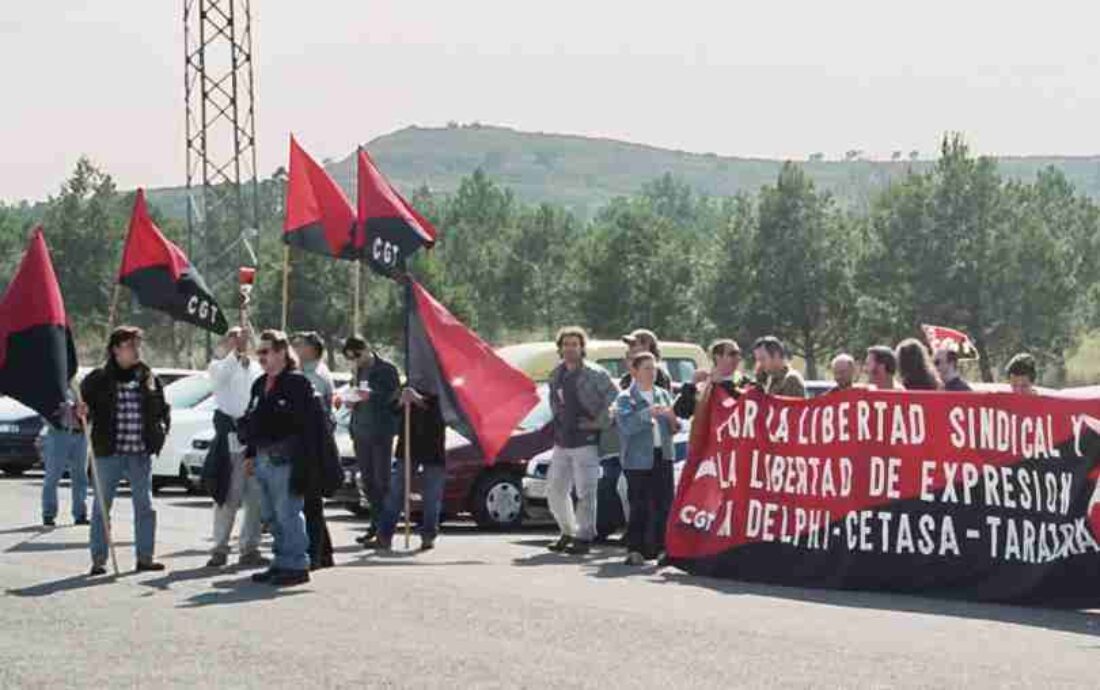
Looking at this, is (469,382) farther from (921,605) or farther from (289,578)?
(921,605)

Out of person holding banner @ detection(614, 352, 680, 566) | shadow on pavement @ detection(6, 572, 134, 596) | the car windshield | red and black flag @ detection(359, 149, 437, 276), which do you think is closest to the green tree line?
the car windshield

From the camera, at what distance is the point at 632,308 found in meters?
62.6

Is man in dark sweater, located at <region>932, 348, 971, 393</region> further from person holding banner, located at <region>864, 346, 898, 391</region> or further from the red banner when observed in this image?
the red banner

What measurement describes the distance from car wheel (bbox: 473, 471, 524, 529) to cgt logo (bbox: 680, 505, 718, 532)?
4.81 m

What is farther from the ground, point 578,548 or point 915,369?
point 915,369

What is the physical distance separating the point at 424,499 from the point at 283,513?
3.18 meters

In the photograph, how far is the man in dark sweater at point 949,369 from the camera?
16.2m

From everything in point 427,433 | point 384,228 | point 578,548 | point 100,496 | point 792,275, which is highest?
point 792,275

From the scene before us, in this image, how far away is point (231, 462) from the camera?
16.2 m

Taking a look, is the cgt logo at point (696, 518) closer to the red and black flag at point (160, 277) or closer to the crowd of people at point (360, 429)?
the crowd of people at point (360, 429)

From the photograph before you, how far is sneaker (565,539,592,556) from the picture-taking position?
57.0 ft

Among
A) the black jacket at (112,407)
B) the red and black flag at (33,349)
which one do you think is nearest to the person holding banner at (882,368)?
the black jacket at (112,407)

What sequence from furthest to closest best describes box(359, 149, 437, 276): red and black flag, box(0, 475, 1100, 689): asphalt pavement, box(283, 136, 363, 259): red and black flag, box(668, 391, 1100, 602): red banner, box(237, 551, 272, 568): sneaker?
box(283, 136, 363, 259): red and black flag → box(359, 149, 437, 276): red and black flag → box(237, 551, 272, 568): sneaker → box(668, 391, 1100, 602): red banner → box(0, 475, 1100, 689): asphalt pavement

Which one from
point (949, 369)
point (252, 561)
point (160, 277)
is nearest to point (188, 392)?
point (160, 277)
